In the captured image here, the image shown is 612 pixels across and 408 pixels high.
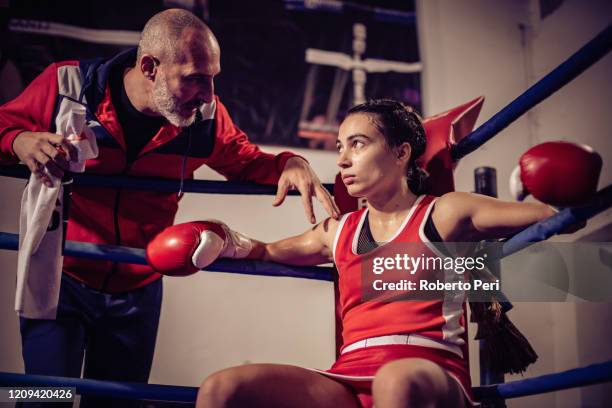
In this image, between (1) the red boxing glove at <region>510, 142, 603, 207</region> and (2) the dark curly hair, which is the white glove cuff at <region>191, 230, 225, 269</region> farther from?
(1) the red boxing glove at <region>510, 142, 603, 207</region>

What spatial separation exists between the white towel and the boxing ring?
0.04 m

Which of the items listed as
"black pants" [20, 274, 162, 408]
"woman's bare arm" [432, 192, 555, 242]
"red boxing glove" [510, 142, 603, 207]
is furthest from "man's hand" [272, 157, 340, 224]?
"red boxing glove" [510, 142, 603, 207]

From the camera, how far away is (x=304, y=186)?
4.99 feet

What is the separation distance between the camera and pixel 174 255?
52.5 inches

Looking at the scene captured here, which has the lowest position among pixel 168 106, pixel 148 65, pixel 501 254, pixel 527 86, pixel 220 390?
pixel 220 390

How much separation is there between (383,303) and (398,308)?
0.04 m

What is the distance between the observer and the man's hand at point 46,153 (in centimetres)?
129

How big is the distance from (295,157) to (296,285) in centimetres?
155

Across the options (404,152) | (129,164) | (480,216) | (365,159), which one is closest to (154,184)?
(129,164)

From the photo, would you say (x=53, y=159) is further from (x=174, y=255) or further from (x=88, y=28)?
(x=88, y=28)

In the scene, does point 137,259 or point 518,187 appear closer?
point 518,187

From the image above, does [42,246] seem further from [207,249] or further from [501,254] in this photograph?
[501,254]

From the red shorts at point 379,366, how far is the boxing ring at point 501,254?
0.07 m

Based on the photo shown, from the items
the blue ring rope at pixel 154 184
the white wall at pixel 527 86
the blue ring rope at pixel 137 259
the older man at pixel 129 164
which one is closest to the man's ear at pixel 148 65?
the older man at pixel 129 164
